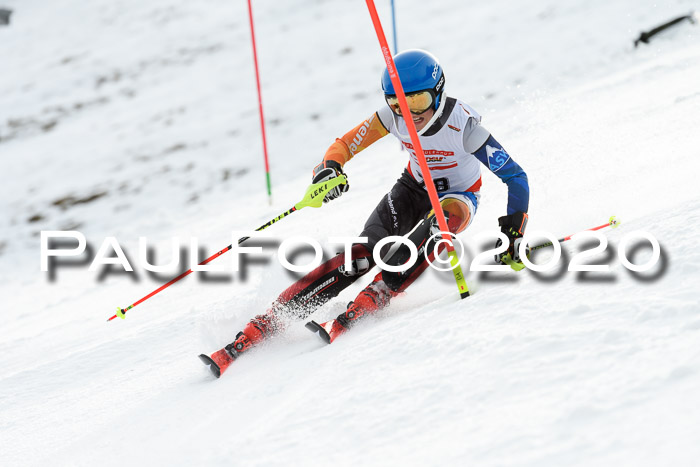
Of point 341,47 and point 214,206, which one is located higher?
point 341,47

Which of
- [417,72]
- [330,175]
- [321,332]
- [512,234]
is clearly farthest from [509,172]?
[321,332]

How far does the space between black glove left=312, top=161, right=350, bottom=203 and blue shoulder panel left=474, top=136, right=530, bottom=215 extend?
0.81 m

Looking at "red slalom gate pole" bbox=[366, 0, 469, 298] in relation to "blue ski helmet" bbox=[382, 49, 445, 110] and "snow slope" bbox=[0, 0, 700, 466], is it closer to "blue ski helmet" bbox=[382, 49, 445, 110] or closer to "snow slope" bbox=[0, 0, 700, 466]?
"snow slope" bbox=[0, 0, 700, 466]

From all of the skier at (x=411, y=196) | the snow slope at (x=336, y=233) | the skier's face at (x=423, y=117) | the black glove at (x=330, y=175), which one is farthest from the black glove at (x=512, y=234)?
the black glove at (x=330, y=175)

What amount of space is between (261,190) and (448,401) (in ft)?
25.1

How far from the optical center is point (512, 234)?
3.39 metres

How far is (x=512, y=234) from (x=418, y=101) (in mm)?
905

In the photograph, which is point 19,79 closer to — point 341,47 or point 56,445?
point 341,47

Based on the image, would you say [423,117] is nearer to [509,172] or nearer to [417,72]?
[417,72]

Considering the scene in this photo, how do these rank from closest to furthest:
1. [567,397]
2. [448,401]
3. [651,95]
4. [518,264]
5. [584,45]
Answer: [567,397] < [448,401] < [518,264] < [651,95] < [584,45]

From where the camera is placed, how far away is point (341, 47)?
44.4ft

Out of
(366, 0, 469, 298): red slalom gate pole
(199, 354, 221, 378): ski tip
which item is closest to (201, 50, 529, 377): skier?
(199, 354, 221, 378): ski tip

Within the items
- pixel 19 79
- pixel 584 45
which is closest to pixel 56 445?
pixel 584 45

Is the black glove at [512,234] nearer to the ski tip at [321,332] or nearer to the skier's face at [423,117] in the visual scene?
the skier's face at [423,117]
